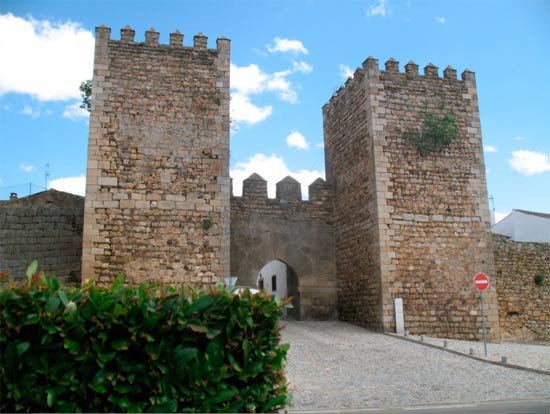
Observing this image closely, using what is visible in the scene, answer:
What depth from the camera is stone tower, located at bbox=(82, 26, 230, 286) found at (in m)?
10.4

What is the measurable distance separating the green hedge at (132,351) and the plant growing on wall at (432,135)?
407 inches

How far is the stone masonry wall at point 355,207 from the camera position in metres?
12.2

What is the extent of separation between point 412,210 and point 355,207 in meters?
1.53

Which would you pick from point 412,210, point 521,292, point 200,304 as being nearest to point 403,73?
point 412,210

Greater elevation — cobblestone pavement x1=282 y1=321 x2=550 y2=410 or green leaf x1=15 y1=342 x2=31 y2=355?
green leaf x1=15 y1=342 x2=31 y2=355

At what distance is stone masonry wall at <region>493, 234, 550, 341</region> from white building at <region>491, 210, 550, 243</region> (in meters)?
9.10

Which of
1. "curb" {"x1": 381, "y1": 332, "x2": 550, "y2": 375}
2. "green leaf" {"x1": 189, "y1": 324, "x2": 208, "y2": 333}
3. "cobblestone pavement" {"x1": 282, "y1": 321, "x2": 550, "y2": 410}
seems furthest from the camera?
"curb" {"x1": 381, "y1": 332, "x2": 550, "y2": 375}

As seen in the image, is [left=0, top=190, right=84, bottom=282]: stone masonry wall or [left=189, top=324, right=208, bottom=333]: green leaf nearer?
[left=189, top=324, right=208, bottom=333]: green leaf

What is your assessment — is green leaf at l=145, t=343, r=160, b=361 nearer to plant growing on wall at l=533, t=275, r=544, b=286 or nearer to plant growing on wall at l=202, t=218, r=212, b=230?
plant growing on wall at l=202, t=218, r=212, b=230

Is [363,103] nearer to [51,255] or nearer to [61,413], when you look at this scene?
[51,255]

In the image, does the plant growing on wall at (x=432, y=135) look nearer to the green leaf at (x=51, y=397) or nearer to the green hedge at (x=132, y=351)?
the green hedge at (x=132, y=351)

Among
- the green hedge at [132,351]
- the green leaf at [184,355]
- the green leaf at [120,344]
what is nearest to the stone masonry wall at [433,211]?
the green hedge at [132,351]

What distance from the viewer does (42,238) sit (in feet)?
37.1

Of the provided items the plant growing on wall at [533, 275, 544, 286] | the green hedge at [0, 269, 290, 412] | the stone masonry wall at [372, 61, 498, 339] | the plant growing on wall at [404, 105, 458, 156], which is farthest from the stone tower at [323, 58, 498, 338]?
the green hedge at [0, 269, 290, 412]
